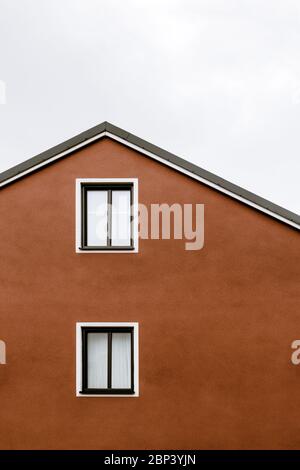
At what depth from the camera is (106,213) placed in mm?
10867

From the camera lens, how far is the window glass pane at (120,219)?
35.5ft

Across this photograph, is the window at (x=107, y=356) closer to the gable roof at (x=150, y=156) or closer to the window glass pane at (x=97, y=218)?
the window glass pane at (x=97, y=218)

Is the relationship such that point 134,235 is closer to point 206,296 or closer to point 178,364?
point 206,296

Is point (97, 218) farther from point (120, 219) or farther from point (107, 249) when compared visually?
point (107, 249)

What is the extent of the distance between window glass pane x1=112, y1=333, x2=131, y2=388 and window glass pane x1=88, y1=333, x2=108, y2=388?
188 mm

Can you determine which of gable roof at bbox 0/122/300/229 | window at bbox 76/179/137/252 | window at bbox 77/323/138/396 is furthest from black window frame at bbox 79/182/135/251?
Answer: window at bbox 77/323/138/396

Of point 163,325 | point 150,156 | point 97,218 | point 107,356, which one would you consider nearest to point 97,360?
point 107,356

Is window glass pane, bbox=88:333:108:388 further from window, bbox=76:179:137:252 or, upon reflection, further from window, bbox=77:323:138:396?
window, bbox=76:179:137:252

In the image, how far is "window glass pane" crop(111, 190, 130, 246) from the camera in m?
10.8

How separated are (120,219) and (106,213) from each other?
33 centimetres

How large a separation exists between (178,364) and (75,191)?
166 inches

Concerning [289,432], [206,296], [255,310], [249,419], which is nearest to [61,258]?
[206,296]

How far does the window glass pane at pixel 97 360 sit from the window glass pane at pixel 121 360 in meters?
0.19

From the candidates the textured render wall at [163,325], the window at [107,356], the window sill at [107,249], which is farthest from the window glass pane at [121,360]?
the window sill at [107,249]
